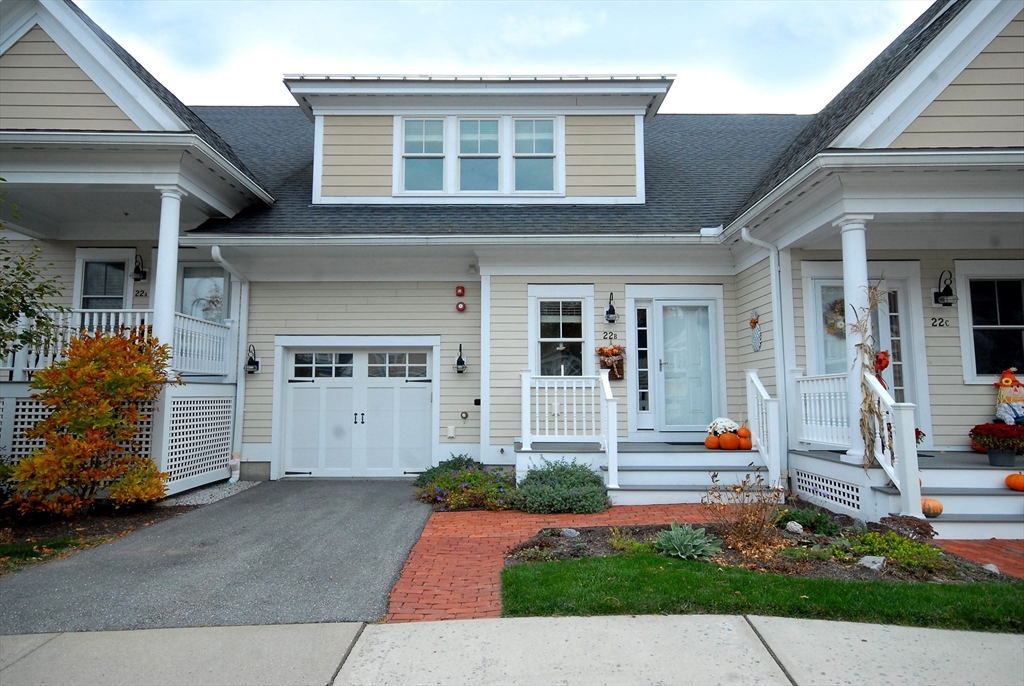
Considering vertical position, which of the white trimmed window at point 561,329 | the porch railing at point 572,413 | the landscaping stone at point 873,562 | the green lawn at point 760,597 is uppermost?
the white trimmed window at point 561,329

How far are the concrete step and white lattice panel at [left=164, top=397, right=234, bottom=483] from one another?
8088 millimetres

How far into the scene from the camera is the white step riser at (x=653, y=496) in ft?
23.2

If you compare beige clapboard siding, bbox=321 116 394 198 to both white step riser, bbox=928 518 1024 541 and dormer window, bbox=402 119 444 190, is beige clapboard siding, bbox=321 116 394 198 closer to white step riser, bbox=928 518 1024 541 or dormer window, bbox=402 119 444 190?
dormer window, bbox=402 119 444 190

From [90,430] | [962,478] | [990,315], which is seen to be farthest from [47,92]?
[990,315]

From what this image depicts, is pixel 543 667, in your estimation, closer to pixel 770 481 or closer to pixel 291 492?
pixel 770 481

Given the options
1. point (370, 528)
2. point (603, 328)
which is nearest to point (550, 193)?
point (603, 328)

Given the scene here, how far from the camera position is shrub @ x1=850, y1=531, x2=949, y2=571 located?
4.44 meters

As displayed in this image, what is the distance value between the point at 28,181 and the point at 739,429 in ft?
32.4

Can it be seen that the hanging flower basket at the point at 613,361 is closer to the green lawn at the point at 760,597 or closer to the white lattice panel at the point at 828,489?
the white lattice panel at the point at 828,489

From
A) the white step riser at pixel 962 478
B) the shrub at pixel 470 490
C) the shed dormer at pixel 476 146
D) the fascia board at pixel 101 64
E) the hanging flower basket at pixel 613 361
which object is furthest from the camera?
the shed dormer at pixel 476 146

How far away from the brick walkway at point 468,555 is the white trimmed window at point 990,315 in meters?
4.46

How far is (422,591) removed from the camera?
→ 13.9 ft

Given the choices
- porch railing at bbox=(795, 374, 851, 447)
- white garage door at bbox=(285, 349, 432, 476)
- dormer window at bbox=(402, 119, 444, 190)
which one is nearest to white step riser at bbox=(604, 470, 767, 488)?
porch railing at bbox=(795, 374, 851, 447)

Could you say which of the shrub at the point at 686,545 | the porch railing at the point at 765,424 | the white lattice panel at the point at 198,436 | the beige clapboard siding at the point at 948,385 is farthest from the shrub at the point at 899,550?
the white lattice panel at the point at 198,436
